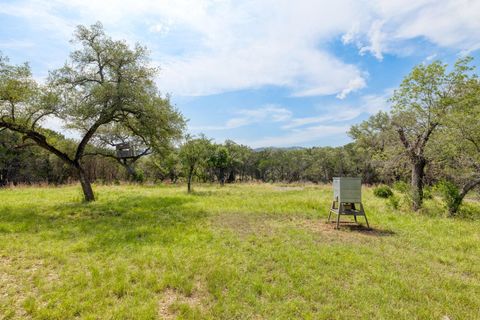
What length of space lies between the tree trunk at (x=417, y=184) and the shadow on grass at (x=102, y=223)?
901cm

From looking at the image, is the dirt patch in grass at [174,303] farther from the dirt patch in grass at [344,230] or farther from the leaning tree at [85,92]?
→ the leaning tree at [85,92]

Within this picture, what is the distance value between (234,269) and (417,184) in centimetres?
1003

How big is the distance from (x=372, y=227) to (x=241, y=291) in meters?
5.91

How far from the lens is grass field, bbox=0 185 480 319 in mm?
3246

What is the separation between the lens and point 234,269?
435 cm

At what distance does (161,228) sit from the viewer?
7.05 metres

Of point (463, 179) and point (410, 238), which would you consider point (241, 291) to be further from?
point (463, 179)

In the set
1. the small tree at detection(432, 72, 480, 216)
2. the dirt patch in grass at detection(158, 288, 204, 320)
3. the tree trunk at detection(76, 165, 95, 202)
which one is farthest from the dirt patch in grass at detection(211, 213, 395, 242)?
the tree trunk at detection(76, 165, 95, 202)

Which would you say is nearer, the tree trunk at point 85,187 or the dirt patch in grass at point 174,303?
the dirt patch in grass at point 174,303

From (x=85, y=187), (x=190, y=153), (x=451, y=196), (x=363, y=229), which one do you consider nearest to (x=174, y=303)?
(x=363, y=229)

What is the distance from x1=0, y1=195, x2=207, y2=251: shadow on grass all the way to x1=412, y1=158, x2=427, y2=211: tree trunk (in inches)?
355

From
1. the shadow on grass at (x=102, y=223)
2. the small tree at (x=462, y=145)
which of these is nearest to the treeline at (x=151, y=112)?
the small tree at (x=462, y=145)

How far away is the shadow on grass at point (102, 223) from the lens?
5.96 metres

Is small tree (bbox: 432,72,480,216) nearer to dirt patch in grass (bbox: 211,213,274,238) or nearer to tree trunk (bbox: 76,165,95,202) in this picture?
dirt patch in grass (bbox: 211,213,274,238)
